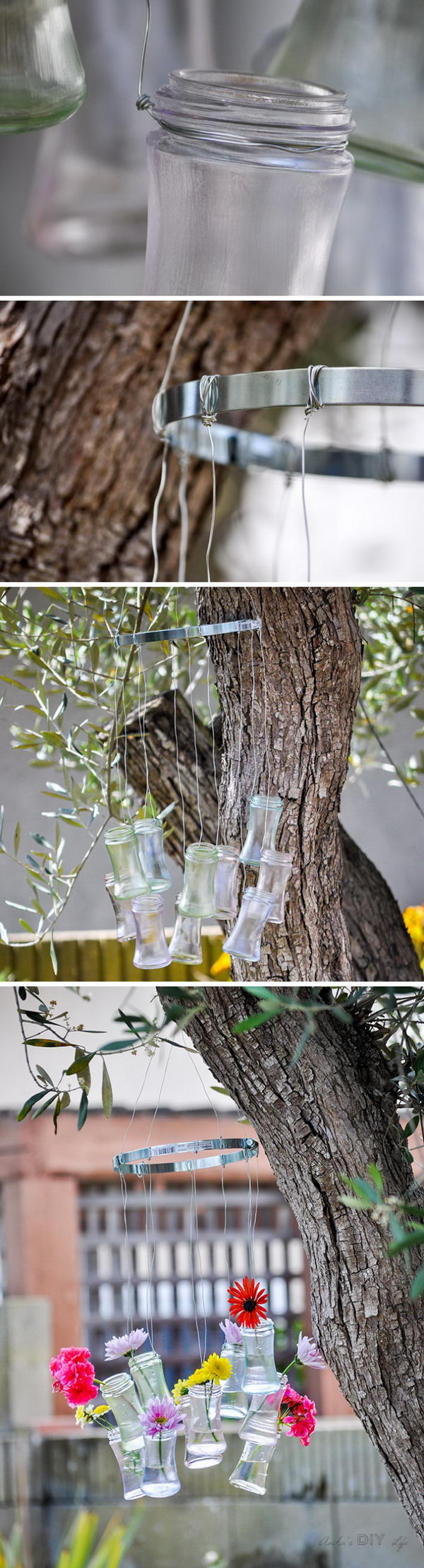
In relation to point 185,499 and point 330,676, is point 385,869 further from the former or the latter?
point 185,499

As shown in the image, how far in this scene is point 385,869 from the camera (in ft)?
3.48

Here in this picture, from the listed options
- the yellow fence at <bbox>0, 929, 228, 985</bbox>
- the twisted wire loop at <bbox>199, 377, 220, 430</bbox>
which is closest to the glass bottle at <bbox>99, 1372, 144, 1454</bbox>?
the yellow fence at <bbox>0, 929, 228, 985</bbox>

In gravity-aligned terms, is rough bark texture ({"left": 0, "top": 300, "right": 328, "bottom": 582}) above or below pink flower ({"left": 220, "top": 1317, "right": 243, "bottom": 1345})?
above

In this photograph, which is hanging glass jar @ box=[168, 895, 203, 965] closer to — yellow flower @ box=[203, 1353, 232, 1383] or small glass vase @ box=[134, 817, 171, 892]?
small glass vase @ box=[134, 817, 171, 892]

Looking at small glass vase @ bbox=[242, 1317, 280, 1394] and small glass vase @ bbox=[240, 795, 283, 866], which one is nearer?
small glass vase @ bbox=[240, 795, 283, 866]

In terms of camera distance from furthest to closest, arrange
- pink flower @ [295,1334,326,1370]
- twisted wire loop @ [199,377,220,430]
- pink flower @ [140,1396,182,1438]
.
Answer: pink flower @ [295,1334,326,1370] → pink flower @ [140,1396,182,1438] → twisted wire loop @ [199,377,220,430]

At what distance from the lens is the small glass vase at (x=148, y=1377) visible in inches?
44.3

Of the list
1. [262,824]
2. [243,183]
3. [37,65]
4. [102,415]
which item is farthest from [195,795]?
[37,65]

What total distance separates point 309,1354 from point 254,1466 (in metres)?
0.12

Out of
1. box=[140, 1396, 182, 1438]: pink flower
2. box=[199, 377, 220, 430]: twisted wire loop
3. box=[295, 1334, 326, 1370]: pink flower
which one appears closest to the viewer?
box=[199, 377, 220, 430]: twisted wire loop

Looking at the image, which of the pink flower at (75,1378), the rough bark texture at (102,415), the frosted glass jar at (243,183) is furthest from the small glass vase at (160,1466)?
the frosted glass jar at (243,183)

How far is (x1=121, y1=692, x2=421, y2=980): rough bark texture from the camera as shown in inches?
42.2

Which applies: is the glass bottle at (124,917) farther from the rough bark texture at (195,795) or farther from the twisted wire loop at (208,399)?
the twisted wire loop at (208,399)

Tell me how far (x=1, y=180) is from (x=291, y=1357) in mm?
1161
